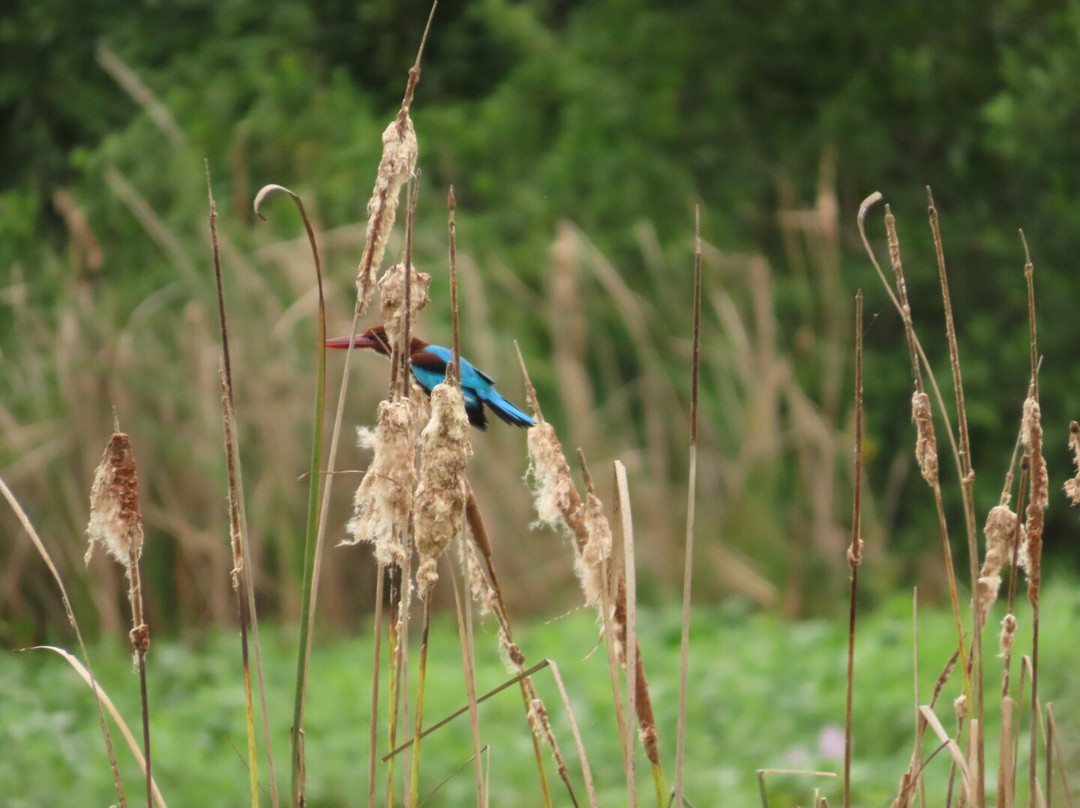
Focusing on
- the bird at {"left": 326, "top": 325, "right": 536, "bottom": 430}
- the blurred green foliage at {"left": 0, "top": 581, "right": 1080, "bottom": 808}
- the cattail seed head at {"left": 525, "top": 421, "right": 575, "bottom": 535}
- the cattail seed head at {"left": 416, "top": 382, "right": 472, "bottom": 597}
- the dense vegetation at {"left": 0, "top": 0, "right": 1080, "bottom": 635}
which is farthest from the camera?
the dense vegetation at {"left": 0, "top": 0, "right": 1080, "bottom": 635}

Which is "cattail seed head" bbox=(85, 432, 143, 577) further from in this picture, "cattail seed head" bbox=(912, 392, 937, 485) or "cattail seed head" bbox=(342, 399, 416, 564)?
"cattail seed head" bbox=(912, 392, 937, 485)

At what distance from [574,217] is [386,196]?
7118mm

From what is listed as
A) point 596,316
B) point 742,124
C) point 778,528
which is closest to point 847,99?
point 742,124

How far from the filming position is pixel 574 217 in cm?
827

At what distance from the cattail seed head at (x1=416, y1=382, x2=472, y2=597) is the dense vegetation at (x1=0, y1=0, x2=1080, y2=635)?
135 inches

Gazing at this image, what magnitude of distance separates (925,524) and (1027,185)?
78.8 inches

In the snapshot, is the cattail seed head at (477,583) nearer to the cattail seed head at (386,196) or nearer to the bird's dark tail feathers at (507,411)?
the cattail seed head at (386,196)

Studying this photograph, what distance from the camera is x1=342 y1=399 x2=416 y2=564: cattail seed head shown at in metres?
1.21

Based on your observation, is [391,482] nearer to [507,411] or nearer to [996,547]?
[996,547]

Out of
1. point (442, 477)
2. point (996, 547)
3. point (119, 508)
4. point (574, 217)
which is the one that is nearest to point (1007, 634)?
point (996, 547)

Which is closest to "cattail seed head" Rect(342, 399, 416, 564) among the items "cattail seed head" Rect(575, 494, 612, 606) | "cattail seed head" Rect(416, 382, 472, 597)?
"cattail seed head" Rect(416, 382, 472, 597)

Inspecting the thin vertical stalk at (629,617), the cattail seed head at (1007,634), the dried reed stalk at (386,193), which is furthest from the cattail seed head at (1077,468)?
the dried reed stalk at (386,193)

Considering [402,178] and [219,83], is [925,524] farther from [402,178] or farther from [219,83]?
[402,178]

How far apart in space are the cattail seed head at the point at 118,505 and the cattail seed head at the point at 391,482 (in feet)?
0.63
